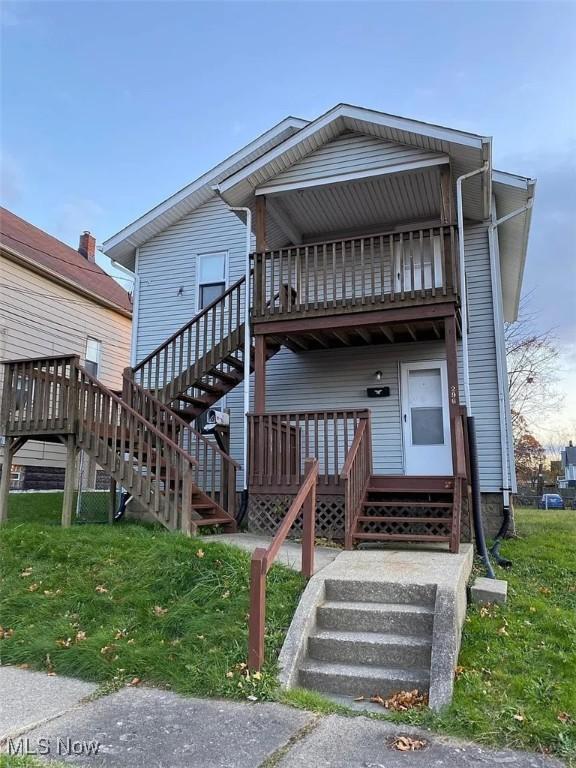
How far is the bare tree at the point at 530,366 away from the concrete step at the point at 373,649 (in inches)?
1000

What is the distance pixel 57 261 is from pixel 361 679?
16291 millimetres

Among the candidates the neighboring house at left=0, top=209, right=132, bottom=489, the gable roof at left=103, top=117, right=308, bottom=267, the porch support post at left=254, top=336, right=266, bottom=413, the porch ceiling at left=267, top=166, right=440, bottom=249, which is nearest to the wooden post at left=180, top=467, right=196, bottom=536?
the porch support post at left=254, top=336, right=266, bottom=413

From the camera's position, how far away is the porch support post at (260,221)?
9836mm

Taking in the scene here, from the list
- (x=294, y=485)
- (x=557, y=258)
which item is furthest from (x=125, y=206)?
(x=557, y=258)

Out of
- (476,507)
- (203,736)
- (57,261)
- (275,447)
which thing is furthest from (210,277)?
(203,736)

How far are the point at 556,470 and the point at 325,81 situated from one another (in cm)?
3704

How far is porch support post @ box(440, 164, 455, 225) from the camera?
8648mm

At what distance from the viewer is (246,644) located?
440cm

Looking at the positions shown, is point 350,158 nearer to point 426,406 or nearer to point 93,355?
point 426,406

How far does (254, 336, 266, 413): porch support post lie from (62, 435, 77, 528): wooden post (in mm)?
2787

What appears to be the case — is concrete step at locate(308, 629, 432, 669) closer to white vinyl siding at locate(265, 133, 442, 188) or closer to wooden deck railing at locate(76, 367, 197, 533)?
wooden deck railing at locate(76, 367, 197, 533)

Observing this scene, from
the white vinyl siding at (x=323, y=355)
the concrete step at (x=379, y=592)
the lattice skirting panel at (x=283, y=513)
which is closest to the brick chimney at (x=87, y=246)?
the white vinyl siding at (x=323, y=355)

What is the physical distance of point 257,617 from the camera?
4223 millimetres

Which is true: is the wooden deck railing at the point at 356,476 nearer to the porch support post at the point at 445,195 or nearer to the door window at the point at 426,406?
the door window at the point at 426,406
